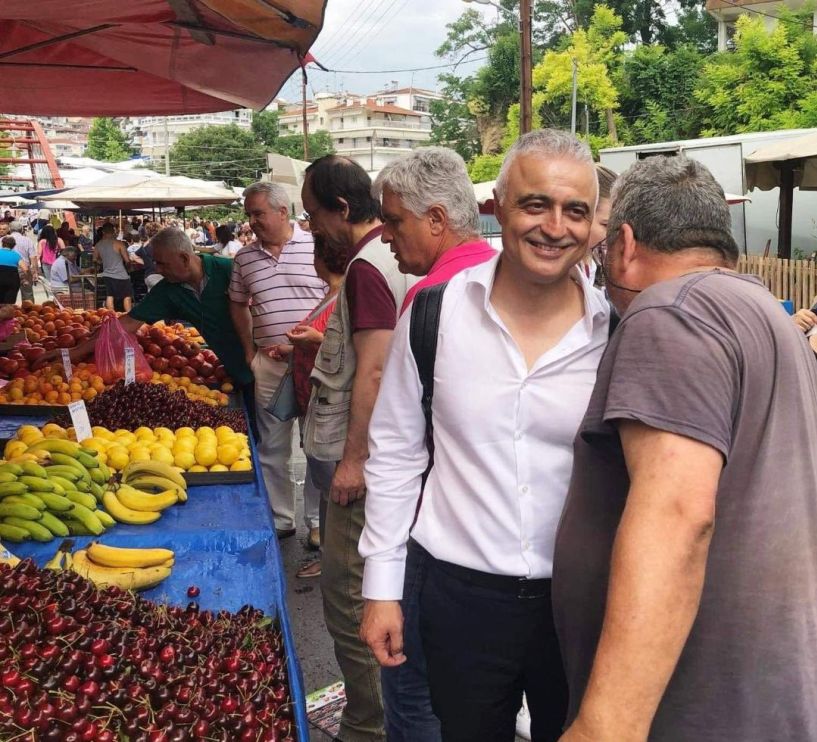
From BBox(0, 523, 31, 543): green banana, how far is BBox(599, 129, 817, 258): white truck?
14.0 m

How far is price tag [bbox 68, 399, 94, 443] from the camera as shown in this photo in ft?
12.0

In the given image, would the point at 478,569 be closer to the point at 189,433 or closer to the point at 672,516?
the point at 672,516

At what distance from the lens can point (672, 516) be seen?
112 centimetres

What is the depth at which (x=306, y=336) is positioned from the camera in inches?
129

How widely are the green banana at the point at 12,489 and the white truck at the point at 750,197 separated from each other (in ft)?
45.4

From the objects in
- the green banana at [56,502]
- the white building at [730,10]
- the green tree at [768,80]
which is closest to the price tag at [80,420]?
the green banana at [56,502]

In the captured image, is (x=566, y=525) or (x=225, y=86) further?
(x=225, y=86)

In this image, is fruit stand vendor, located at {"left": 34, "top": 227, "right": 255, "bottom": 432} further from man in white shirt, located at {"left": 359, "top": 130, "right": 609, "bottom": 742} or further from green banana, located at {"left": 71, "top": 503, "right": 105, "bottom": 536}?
man in white shirt, located at {"left": 359, "top": 130, "right": 609, "bottom": 742}

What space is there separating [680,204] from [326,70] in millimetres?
3280

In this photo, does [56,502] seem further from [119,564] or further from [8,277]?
[8,277]

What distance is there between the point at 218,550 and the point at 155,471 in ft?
2.34

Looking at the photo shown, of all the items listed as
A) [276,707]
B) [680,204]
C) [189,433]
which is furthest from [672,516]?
[189,433]

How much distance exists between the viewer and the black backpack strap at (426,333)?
6.02 feet

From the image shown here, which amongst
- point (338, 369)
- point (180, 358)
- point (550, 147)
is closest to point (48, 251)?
point (180, 358)
